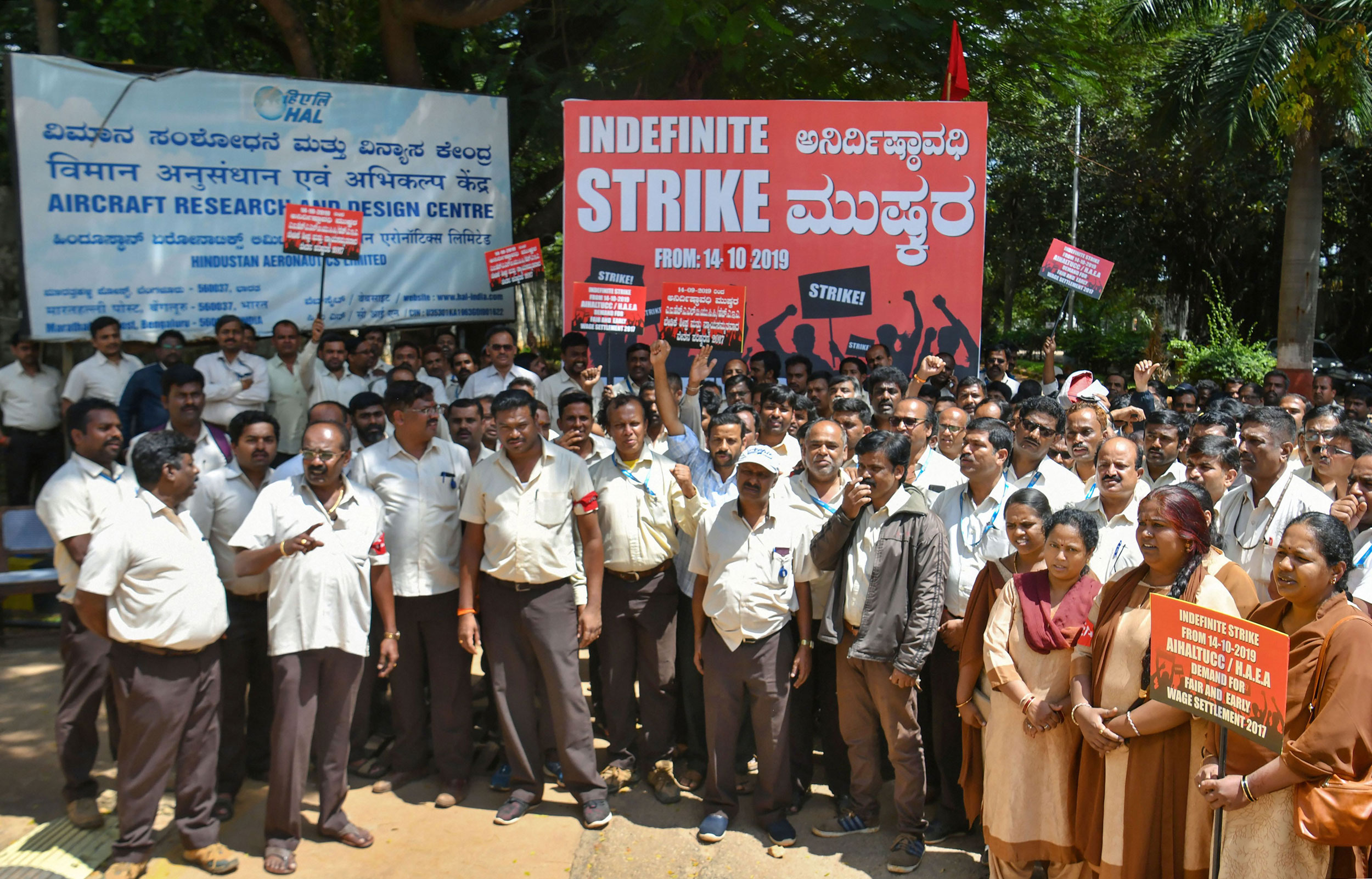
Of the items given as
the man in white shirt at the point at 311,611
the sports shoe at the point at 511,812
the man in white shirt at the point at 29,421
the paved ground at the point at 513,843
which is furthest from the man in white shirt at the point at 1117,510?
the man in white shirt at the point at 29,421

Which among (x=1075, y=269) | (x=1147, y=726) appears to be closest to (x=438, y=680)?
(x=1147, y=726)

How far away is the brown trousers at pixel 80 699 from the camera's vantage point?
4711 millimetres

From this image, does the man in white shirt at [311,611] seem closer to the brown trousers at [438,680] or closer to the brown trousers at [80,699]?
the brown trousers at [438,680]

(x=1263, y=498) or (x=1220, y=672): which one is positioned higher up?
(x=1263, y=498)

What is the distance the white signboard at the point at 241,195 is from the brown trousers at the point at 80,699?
4.73m

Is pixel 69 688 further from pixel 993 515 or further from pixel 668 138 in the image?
pixel 668 138

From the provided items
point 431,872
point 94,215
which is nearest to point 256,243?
point 94,215

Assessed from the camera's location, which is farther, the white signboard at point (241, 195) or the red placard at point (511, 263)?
the red placard at point (511, 263)

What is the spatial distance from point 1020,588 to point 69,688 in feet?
13.5

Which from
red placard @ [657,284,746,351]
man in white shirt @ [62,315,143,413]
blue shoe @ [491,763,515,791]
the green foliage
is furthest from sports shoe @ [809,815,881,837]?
the green foliage

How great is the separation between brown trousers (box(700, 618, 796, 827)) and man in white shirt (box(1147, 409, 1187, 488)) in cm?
214

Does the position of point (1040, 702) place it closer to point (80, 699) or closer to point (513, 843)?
point (513, 843)

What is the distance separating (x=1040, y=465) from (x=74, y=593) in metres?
4.43

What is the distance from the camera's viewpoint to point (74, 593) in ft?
15.1
